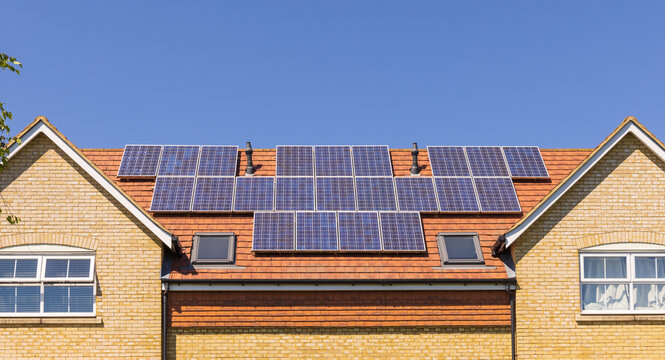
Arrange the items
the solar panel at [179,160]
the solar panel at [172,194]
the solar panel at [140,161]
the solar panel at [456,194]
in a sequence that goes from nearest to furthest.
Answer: the solar panel at [172,194] → the solar panel at [456,194] → the solar panel at [140,161] → the solar panel at [179,160]

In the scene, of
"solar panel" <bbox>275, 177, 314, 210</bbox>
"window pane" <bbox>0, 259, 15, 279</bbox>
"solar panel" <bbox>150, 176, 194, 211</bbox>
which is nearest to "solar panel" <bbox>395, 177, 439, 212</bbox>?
"solar panel" <bbox>275, 177, 314, 210</bbox>

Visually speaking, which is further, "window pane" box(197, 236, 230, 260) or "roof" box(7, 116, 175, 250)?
"window pane" box(197, 236, 230, 260)

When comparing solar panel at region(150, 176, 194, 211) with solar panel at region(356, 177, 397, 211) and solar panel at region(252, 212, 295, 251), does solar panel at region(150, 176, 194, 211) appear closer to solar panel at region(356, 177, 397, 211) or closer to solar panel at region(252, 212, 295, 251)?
solar panel at region(252, 212, 295, 251)

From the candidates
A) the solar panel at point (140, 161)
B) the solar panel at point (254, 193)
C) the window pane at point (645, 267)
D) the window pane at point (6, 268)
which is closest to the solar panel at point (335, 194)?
the solar panel at point (254, 193)

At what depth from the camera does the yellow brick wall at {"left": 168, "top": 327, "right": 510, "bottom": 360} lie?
1748 cm

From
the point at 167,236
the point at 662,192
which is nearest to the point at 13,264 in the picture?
the point at 167,236

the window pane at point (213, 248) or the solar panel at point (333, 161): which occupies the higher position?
the solar panel at point (333, 161)

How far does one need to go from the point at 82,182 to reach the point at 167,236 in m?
2.78

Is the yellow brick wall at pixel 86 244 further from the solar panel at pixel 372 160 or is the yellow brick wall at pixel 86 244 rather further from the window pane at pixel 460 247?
the window pane at pixel 460 247

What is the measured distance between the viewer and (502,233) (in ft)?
63.4

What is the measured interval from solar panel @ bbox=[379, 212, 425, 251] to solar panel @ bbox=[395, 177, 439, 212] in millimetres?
378

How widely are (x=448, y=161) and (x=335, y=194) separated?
12.8ft

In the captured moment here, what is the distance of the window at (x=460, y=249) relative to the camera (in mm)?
18312

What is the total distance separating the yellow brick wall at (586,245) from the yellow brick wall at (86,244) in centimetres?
940
